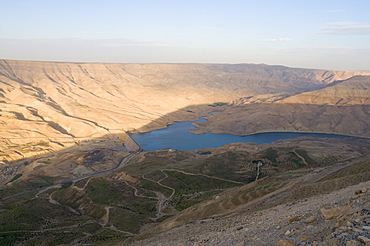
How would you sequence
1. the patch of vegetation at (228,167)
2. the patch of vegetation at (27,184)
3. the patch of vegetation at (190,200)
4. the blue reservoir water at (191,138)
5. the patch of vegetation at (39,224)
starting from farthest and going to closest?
the blue reservoir water at (191,138) → the patch of vegetation at (228,167) → the patch of vegetation at (27,184) → the patch of vegetation at (190,200) → the patch of vegetation at (39,224)

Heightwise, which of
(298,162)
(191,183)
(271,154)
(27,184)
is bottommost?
(27,184)

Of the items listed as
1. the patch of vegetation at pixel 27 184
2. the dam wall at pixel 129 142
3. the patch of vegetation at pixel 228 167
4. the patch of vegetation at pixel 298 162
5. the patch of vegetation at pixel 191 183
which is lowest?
the dam wall at pixel 129 142

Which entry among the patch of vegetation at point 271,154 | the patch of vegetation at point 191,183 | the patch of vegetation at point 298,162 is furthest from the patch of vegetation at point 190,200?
the patch of vegetation at point 298,162

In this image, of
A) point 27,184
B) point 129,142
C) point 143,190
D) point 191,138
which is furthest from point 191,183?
point 191,138

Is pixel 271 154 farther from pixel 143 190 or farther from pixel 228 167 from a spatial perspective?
pixel 143 190

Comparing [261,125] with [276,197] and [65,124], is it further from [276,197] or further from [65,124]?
[276,197]

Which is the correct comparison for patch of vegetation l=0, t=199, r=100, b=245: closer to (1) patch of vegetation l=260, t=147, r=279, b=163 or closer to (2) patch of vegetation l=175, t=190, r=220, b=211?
(2) patch of vegetation l=175, t=190, r=220, b=211

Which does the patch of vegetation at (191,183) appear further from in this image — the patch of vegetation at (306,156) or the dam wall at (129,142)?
the dam wall at (129,142)

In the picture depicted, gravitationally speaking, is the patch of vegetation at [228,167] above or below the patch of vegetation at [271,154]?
below
